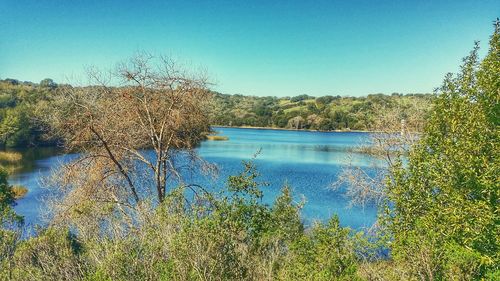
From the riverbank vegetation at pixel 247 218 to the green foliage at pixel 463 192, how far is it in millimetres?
38

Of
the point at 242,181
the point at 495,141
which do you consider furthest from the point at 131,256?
the point at 495,141

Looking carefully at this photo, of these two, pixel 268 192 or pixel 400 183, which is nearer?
pixel 400 183

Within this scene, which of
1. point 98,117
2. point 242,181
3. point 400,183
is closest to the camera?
point 400,183

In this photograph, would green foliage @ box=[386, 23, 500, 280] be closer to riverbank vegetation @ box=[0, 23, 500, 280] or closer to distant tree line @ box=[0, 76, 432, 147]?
riverbank vegetation @ box=[0, 23, 500, 280]

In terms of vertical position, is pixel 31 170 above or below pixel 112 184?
below

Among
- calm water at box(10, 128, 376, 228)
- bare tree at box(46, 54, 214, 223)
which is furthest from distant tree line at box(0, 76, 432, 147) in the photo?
bare tree at box(46, 54, 214, 223)

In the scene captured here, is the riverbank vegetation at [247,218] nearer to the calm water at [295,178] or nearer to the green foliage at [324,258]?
the green foliage at [324,258]

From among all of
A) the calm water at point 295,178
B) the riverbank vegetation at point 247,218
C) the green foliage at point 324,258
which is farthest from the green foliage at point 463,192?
the calm water at point 295,178

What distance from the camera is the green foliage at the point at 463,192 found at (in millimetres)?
10234

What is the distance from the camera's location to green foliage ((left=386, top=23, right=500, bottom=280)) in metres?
10.2

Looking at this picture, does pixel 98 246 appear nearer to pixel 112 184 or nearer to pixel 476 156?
pixel 112 184

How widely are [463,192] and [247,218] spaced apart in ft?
22.2

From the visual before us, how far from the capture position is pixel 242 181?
1567 cm

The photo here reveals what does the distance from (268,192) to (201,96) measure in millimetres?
21707
